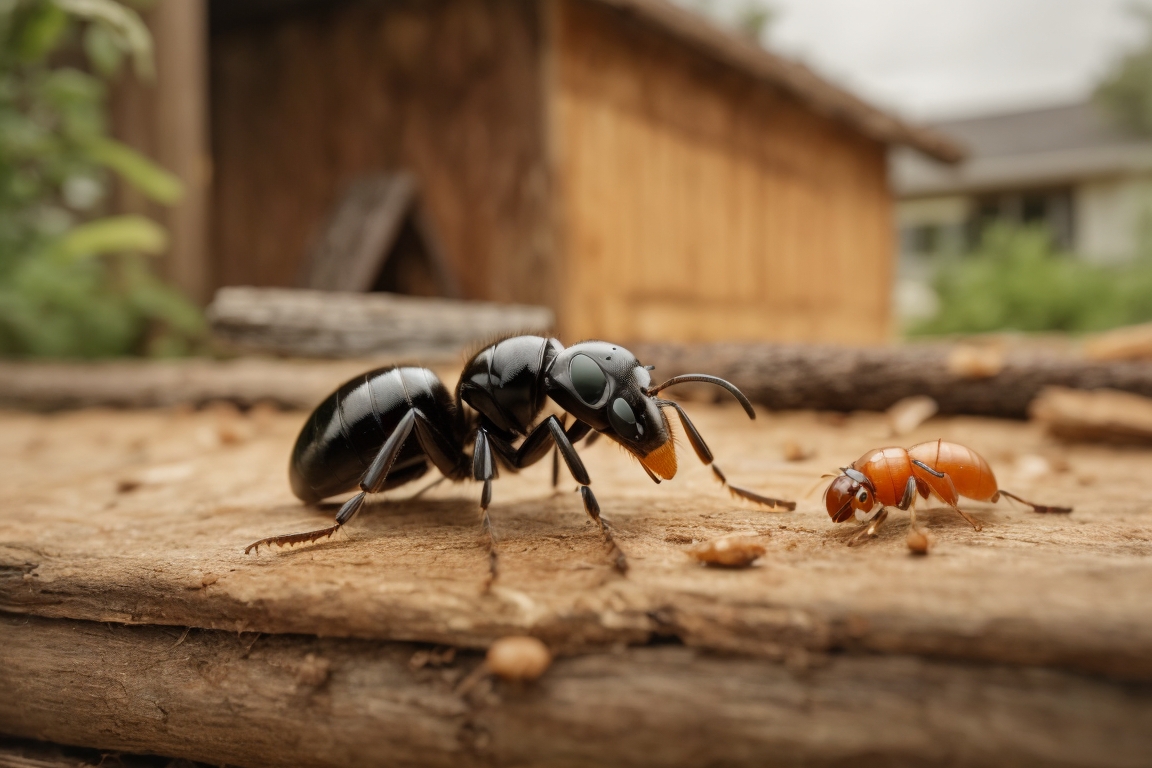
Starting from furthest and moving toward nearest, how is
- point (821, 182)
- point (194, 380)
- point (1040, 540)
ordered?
1. point (821, 182)
2. point (194, 380)
3. point (1040, 540)

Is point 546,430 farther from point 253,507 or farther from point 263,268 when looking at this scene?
point 263,268

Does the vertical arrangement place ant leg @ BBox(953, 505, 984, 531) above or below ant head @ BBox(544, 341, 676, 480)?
below

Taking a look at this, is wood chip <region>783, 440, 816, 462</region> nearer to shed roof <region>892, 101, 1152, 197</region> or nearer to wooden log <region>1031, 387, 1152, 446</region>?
wooden log <region>1031, 387, 1152, 446</region>

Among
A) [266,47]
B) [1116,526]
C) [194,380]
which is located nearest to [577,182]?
[194,380]

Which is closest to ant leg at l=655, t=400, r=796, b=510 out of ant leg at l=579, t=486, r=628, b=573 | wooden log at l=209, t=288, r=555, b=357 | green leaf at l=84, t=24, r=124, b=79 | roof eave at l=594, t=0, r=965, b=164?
ant leg at l=579, t=486, r=628, b=573

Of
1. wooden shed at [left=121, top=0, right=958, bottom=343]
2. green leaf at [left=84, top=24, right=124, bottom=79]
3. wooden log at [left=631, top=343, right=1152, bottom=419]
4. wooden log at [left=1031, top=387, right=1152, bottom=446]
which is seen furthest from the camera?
wooden shed at [left=121, top=0, right=958, bottom=343]

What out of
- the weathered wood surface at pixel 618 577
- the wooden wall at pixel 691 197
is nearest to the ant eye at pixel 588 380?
the weathered wood surface at pixel 618 577
